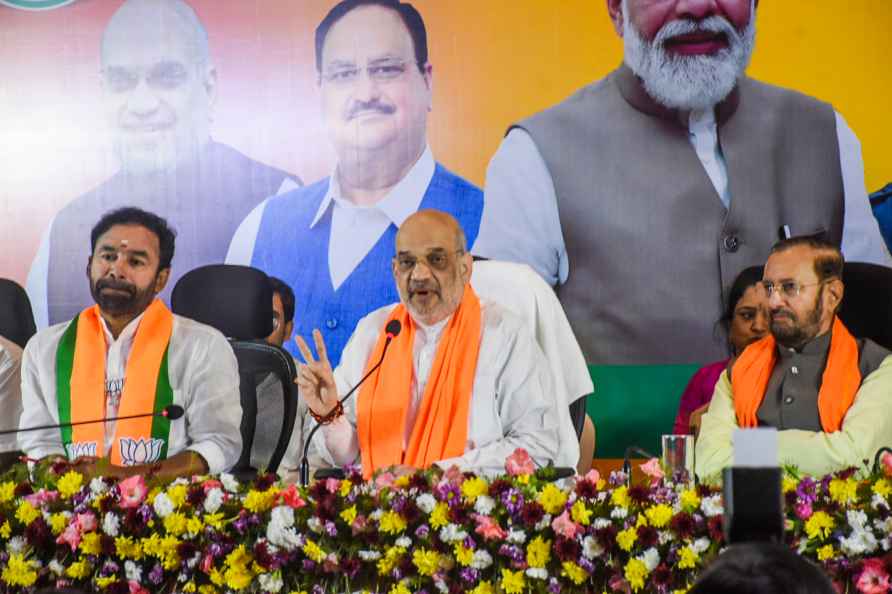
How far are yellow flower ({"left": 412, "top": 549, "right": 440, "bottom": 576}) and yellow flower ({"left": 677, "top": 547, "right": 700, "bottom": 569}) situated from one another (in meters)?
0.65

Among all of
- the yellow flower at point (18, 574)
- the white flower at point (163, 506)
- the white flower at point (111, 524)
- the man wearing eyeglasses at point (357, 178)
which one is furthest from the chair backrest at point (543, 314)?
the yellow flower at point (18, 574)

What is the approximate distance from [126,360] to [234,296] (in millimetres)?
548

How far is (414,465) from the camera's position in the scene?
4949 mm

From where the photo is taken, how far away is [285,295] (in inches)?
222

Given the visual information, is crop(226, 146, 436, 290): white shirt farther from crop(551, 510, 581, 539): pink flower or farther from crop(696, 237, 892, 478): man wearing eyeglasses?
crop(551, 510, 581, 539): pink flower

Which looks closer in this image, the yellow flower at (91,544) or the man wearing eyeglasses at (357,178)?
the yellow flower at (91,544)

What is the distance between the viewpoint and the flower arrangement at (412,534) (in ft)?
11.0

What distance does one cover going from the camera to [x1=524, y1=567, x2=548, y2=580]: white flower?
3.40 meters

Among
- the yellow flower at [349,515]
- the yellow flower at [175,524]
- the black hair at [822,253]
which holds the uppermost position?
the black hair at [822,253]

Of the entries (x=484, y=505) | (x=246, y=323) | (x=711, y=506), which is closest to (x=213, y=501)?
(x=484, y=505)

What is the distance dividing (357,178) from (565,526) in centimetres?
267

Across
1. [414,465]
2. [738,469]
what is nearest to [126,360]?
[414,465]

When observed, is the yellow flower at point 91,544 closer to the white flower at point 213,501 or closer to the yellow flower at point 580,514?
the white flower at point 213,501

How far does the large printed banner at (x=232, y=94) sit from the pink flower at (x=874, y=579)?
2655 millimetres
